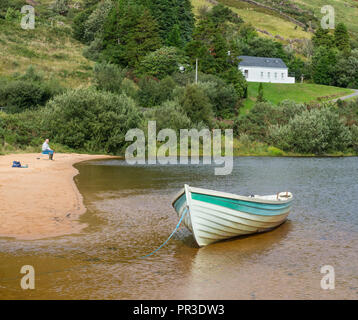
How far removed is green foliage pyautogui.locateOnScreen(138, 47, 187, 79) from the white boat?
62.4 metres

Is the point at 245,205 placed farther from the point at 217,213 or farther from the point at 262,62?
the point at 262,62

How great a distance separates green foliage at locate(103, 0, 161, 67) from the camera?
81.2 m

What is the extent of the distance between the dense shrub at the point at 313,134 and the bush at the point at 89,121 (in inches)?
773

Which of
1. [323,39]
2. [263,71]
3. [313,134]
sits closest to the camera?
[313,134]

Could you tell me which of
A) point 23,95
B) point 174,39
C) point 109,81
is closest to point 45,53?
point 174,39

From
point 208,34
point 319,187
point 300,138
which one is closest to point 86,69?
point 208,34

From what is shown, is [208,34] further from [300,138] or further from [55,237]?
[55,237]

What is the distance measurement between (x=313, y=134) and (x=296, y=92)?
3828cm

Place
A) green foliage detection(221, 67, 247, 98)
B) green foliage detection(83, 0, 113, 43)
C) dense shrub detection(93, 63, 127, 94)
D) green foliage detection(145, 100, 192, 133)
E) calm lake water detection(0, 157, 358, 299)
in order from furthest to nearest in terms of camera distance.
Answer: green foliage detection(83, 0, 113, 43)
green foliage detection(221, 67, 247, 98)
dense shrub detection(93, 63, 127, 94)
green foliage detection(145, 100, 192, 133)
calm lake water detection(0, 157, 358, 299)

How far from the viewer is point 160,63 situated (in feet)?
252

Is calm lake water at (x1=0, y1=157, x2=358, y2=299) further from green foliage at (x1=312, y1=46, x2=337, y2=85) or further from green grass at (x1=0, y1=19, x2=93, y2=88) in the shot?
Result: green foliage at (x1=312, y1=46, x2=337, y2=85)

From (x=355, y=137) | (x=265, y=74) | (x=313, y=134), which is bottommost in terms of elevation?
(x=355, y=137)

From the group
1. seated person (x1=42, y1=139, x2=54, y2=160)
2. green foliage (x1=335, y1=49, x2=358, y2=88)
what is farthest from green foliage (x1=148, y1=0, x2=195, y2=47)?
seated person (x1=42, y1=139, x2=54, y2=160)

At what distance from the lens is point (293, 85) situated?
98625 mm
